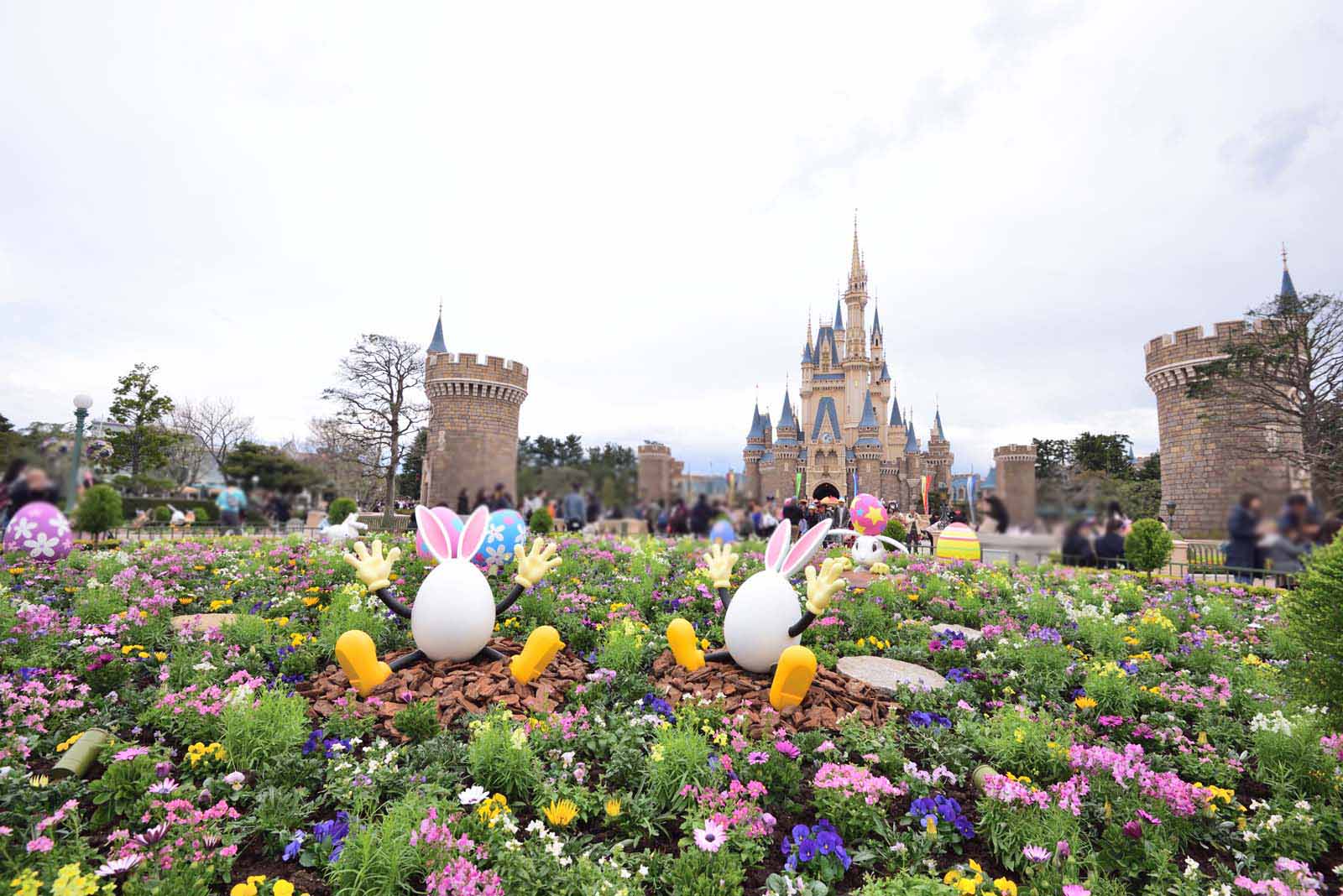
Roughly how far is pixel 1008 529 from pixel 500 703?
4307 millimetres

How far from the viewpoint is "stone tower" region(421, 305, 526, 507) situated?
5340mm

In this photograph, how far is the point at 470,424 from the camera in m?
6.21

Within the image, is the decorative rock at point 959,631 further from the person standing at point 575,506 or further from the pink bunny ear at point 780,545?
the person standing at point 575,506

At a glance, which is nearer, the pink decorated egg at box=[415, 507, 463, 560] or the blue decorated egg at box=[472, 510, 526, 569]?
the pink decorated egg at box=[415, 507, 463, 560]

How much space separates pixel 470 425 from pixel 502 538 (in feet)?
9.56

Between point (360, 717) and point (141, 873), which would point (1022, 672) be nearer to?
point (360, 717)

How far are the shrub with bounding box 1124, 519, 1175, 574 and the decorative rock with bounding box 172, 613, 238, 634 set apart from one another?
33.0 ft

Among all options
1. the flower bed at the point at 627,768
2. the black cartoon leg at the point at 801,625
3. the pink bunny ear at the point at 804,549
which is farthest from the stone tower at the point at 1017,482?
the black cartoon leg at the point at 801,625

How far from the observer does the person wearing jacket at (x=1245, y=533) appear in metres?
1.42

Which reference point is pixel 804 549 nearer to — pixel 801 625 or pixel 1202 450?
pixel 801 625

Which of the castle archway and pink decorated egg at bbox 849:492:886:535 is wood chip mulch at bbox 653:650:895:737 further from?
pink decorated egg at bbox 849:492:886:535

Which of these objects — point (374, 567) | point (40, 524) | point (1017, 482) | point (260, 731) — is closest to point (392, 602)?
point (374, 567)

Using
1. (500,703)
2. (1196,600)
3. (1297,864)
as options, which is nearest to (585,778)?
(500,703)

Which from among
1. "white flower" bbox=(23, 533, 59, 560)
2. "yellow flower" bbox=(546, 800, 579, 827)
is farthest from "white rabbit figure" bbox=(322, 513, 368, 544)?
"white flower" bbox=(23, 533, 59, 560)
